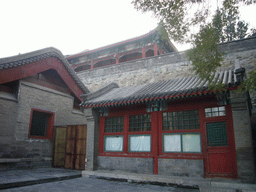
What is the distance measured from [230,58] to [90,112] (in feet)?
29.9

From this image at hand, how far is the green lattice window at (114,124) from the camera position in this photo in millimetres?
7911

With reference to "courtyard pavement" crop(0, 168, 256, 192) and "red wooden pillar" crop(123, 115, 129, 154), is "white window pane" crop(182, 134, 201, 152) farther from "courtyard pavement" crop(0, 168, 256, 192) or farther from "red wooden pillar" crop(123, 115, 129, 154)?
"red wooden pillar" crop(123, 115, 129, 154)

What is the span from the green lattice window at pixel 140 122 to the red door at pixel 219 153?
6.88 ft

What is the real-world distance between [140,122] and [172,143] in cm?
144

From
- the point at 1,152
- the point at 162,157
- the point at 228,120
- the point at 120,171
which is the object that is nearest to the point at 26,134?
the point at 1,152

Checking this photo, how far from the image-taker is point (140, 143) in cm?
730

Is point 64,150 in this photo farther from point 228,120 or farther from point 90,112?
point 228,120

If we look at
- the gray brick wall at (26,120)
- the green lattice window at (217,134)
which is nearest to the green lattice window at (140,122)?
the green lattice window at (217,134)

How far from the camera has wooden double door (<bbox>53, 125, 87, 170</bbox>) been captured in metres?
8.89

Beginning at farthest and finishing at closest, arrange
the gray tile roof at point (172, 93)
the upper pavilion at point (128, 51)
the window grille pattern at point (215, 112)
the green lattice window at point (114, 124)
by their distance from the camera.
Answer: the upper pavilion at point (128, 51) < the green lattice window at point (114, 124) < the window grille pattern at point (215, 112) < the gray tile roof at point (172, 93)

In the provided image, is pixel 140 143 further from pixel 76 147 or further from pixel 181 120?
pixel 76 147

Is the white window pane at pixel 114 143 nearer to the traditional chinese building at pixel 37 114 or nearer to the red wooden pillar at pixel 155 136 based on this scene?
the red wooden pillar at pixel 155 136

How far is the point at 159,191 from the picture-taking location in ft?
17.7

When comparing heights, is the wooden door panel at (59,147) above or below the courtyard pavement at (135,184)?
above
